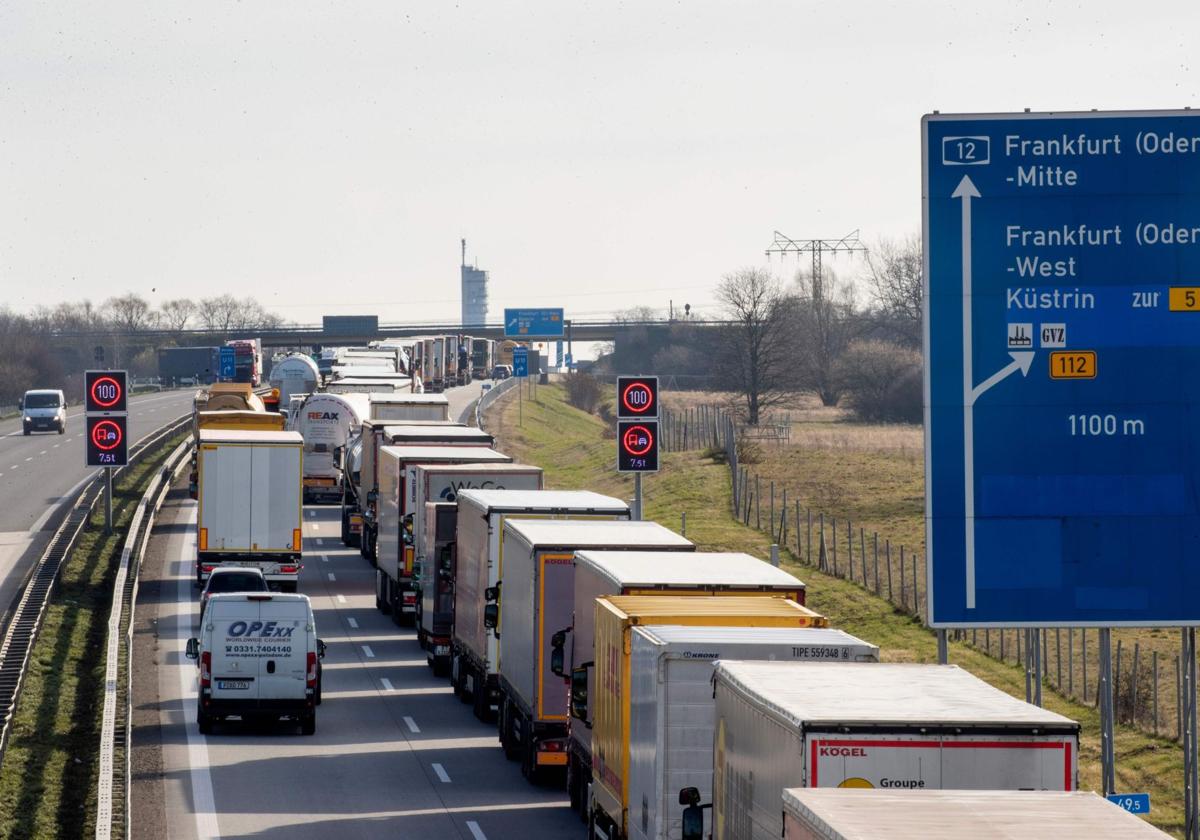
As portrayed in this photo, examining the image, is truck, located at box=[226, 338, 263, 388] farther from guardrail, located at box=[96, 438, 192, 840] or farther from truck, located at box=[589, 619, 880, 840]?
truck, located at box=[589, 619, 880, 840]

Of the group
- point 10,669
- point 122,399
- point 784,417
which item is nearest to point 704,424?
point 784,417

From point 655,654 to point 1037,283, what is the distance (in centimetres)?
435

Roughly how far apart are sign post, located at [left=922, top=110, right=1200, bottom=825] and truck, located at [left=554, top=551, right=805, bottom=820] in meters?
5.50

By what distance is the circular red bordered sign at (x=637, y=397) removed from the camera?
98.2 ft

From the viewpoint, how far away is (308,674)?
2898 centimetres

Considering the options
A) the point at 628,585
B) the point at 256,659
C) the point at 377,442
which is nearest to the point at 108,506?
the point at 377,442

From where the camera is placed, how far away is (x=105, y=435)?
45.8 meters

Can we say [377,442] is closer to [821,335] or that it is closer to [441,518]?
[441,518]

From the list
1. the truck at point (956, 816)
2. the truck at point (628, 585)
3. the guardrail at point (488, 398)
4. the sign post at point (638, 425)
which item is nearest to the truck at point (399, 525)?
the sign post at point (638, 425)

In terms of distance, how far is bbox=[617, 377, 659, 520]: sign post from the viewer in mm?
29952

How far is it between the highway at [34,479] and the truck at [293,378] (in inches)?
343

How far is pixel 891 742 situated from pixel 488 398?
Answer: 9649 cm

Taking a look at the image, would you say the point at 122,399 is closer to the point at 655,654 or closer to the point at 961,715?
the point at 655,654

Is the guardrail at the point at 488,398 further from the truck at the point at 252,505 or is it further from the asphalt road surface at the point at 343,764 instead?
the asphalt road surface at the point at 343,764
